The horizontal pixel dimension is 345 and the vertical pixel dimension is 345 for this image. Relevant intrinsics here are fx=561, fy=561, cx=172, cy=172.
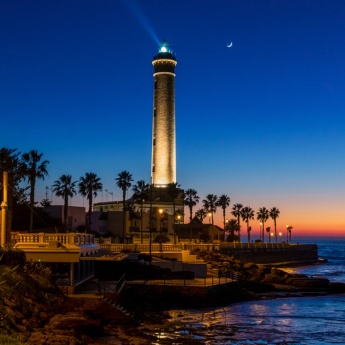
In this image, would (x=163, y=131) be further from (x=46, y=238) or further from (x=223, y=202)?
(x=46, y=238)

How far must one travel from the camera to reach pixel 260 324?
121 ft

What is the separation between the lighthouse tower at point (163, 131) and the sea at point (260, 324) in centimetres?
7168

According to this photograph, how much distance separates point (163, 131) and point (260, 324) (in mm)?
83491

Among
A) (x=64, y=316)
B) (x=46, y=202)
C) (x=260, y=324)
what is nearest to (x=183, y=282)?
(x=260, y=324)

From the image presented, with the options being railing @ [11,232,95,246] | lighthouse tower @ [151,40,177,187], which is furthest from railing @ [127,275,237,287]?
lighthouse tower @ [151,40,177,187]

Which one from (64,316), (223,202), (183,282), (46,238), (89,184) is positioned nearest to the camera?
(64,316)

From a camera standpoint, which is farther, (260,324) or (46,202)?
(46,202)

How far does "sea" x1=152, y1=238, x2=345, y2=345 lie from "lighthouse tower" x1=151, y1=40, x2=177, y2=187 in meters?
71.7

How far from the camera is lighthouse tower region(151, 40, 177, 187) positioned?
387 ft

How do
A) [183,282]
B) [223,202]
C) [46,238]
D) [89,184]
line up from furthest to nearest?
1. [223,202]
2. [89,184]
3. [183,282]
4. [46,238]

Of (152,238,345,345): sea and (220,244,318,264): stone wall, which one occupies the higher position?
(220,244,318,264): stone wall

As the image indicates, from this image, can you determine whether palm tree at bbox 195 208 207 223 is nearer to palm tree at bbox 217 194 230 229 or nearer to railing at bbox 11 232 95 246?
palm tree at bbox 217 194 230 229

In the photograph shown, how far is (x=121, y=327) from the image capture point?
30797mm

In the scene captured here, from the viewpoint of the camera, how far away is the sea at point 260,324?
103 feet
